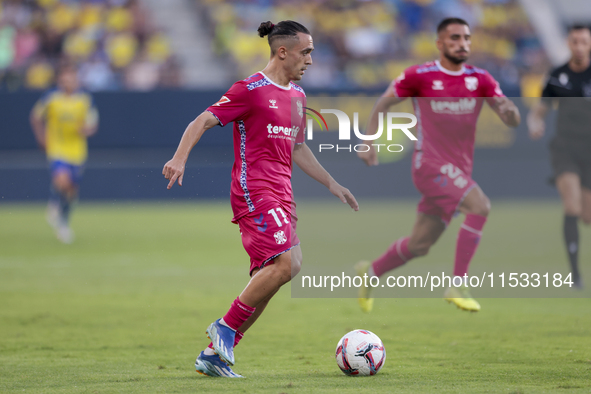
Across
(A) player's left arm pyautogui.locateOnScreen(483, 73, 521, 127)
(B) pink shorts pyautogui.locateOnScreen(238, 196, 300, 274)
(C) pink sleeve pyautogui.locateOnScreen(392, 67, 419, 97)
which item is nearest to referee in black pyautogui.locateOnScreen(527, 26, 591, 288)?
(A) player's left arm pyautogui.locateOnScreen(483, 73, 521, 127)

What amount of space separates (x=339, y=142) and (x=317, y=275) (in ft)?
3.36

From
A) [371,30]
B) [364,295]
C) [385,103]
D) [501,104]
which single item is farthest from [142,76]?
[501,104]

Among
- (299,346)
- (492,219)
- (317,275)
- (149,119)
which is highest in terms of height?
(149,119)

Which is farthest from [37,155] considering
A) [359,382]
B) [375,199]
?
[359,382]

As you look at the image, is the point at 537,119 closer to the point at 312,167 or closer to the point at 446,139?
the point at 446,139

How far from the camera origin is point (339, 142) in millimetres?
5852

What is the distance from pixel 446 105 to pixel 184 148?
2787 mm

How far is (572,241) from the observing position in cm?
755

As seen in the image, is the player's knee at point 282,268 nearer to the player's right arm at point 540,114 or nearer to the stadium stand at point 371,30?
the player's right arm at point 540,114

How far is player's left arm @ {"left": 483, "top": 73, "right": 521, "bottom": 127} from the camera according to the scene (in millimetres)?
6242

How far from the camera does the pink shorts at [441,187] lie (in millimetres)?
6309

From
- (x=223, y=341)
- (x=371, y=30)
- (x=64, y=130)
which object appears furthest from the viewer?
(x=371, y=30)

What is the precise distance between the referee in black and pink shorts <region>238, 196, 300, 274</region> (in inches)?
148

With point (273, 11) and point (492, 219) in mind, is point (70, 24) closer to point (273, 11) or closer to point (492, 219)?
point (273, 11)
